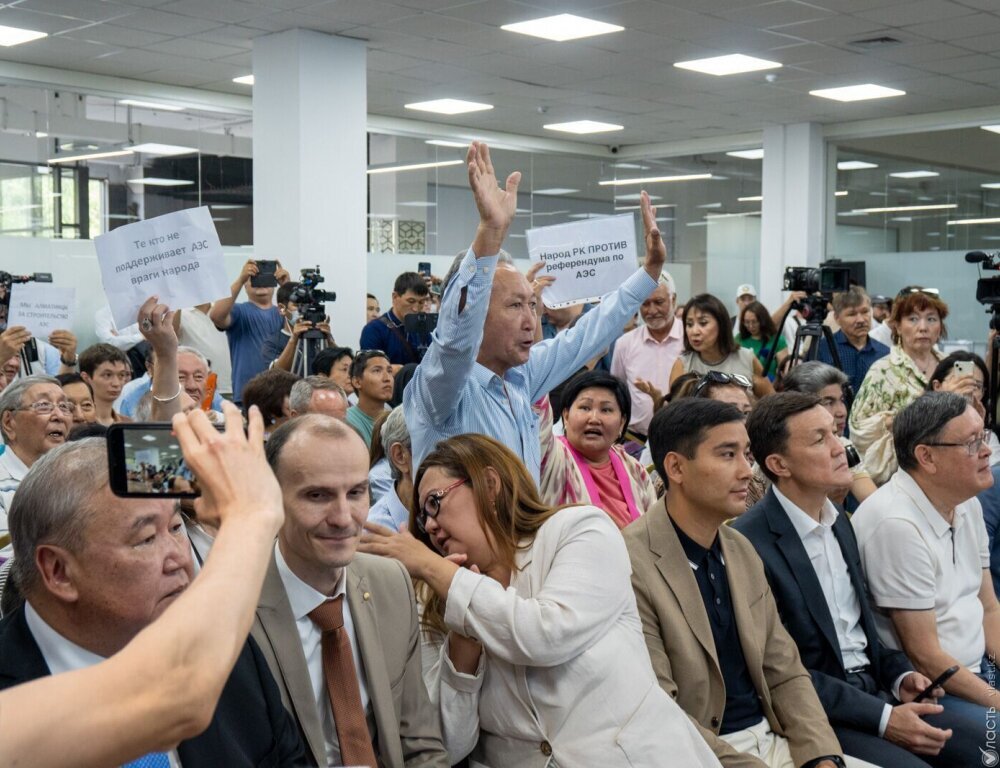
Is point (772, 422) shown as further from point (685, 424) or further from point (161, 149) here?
point (161, 149)

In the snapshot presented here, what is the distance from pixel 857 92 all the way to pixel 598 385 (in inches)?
312

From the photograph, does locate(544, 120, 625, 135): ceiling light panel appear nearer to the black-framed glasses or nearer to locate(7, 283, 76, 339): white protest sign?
locate(7, 283, 76, 339): white protest sign

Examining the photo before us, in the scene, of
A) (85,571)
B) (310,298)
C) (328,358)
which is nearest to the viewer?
(85,571)

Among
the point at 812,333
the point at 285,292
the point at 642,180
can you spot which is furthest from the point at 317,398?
the point at 642,180

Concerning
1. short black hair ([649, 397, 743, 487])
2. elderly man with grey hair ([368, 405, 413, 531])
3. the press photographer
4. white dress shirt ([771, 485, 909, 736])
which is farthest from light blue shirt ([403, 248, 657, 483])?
the press photographer

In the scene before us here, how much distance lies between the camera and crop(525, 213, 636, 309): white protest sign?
4.68 m

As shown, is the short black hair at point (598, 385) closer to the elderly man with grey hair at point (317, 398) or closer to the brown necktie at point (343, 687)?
the elderly man with grey hair at point (317, 398)

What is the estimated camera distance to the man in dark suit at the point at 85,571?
1608mm

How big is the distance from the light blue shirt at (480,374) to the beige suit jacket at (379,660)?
62 cm

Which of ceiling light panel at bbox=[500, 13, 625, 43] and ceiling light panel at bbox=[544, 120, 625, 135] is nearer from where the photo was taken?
ceiling light panel at bbox=[500, 13, 625, 43]

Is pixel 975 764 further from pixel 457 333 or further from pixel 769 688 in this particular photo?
pixel 457 333

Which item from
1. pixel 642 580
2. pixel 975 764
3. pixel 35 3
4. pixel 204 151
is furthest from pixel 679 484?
pixel 204 151

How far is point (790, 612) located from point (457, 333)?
1097 mm

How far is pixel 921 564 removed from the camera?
3119 millimetres
